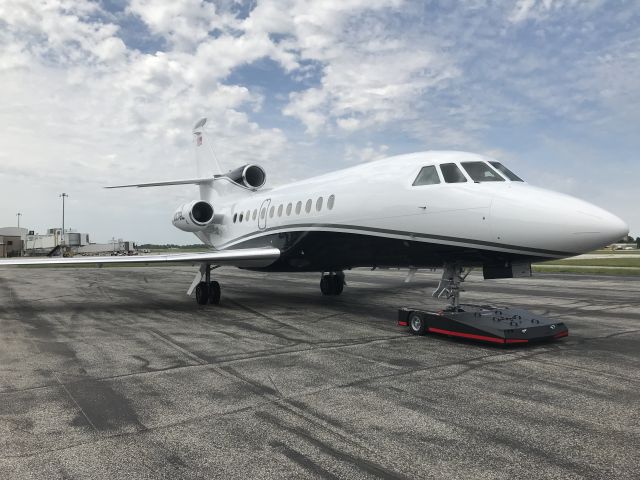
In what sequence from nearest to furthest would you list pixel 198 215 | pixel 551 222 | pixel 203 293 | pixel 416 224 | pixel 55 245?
pixel 551 222
pixel 416 224
pixel 203 293
pixel 198 215
pixel 55 245

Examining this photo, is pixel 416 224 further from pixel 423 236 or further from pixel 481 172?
pixel 481 172

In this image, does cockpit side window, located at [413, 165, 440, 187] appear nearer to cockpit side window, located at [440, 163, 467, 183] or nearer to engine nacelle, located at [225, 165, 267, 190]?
cockpit side window, located at [440, 163, 467, 183]

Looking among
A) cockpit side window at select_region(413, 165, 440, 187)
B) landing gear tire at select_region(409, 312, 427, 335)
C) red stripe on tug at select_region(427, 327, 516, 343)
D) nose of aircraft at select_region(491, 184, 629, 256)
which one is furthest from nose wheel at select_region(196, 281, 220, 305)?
nose of aircraft at select_region(491, 184, 629, 256)

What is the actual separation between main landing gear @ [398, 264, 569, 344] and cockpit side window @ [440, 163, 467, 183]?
5.06 ft

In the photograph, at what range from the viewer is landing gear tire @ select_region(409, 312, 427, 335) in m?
8.55

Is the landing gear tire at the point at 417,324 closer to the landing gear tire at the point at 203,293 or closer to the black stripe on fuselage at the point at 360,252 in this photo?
the black stripe on fuselage at the point at 360,252

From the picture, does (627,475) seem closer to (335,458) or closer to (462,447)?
→ (462,447)

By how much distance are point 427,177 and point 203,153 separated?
15.2 metres

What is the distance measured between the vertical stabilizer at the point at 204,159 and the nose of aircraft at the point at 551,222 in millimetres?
14658

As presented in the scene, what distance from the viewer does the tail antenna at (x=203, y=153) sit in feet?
70.1

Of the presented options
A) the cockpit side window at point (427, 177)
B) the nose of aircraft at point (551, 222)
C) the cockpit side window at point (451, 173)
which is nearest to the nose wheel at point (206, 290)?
the cockpit side window at point (427, 177)

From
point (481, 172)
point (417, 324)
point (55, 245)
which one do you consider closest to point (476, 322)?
point (417, 324)

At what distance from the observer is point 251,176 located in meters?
18.1

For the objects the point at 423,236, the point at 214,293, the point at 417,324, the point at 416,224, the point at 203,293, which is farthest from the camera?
the point at 214,293
